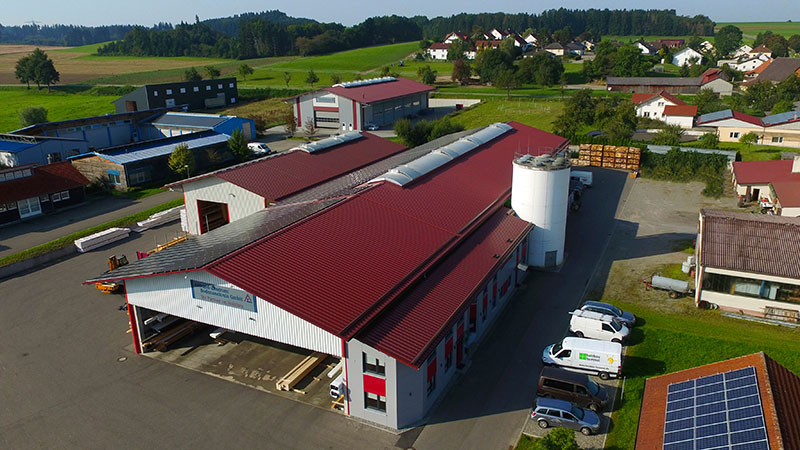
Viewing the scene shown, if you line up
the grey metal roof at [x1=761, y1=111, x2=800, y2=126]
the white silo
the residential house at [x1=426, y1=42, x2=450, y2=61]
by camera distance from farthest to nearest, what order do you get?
1. the residential house at [x1=426, y1=42, x2=450, y2=61]
2. the grey metal roof at [x1=761, y1=111, x2=800, y2=126]
3. the white silo

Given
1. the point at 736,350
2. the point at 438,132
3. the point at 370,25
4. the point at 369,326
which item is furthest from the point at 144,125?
the point at 370,25

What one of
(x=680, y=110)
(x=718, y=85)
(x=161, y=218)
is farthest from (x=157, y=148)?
(x=718, y=85)

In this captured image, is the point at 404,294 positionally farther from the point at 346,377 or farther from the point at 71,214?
the point at 71,214

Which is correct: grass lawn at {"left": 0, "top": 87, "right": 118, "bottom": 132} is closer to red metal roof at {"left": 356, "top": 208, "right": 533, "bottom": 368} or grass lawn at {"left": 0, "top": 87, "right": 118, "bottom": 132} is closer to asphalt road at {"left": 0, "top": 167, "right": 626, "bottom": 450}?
asphalt road at {"left": 0, "top": 167, "right": 626, "bottom": 450}

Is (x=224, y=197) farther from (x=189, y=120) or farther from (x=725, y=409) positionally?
(x=189, y=120)

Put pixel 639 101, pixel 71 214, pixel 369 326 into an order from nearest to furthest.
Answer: pixel 369 326
pixel 71 214
pixel 639 101

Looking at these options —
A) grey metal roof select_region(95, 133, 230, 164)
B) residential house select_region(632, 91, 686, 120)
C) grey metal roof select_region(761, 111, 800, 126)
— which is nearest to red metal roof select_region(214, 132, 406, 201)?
grey metal roof select_region(95, 133, 230, 164)
